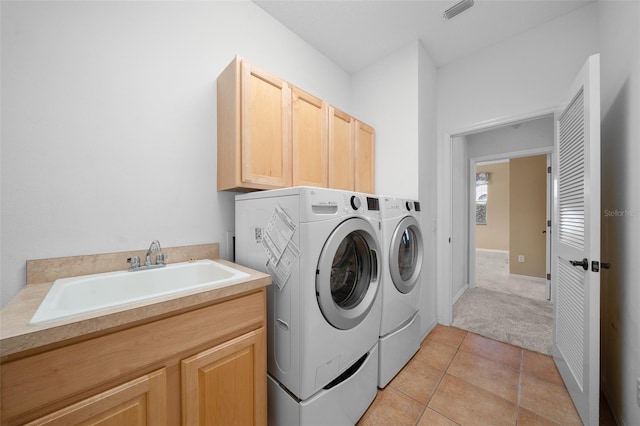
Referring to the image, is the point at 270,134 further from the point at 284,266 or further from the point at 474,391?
the point at 474,391

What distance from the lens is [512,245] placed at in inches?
166

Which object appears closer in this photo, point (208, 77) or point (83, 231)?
point (83, 231)

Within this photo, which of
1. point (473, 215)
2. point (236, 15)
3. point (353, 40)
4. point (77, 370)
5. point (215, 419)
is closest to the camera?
point (77, 370)

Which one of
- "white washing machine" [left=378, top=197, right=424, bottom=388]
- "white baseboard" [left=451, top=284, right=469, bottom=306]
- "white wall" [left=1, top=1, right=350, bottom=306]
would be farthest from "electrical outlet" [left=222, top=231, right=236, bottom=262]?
"white baseboard" [left=451, top=284, right=469, bottom=306]

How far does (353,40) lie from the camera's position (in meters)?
2.15

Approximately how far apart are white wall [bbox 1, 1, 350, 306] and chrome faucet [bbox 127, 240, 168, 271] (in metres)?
0.07

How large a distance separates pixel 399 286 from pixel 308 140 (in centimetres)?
125

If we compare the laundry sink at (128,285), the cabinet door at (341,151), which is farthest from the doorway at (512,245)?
the laundry sink at (128,285)

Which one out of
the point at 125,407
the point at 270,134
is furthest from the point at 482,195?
the point at 125,407

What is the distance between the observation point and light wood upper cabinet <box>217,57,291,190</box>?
138 cm

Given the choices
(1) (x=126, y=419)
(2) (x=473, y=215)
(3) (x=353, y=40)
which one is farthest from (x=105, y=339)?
(2) (x=473, y=215)

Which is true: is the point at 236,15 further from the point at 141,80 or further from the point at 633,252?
the point at 633,252

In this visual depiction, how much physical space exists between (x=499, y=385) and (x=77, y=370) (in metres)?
2.25

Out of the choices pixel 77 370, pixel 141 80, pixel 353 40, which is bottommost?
pixel 77 370
